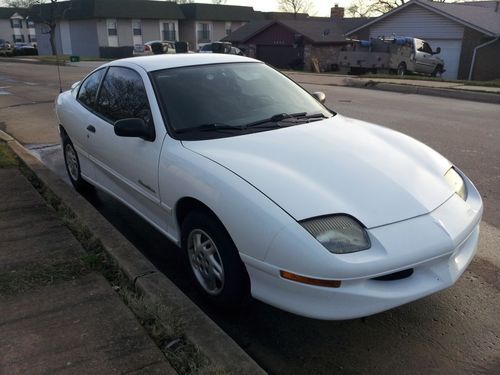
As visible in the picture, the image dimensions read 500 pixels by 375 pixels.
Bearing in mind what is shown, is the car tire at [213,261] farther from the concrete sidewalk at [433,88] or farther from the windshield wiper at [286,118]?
the concrete sidewalk at [433,88]

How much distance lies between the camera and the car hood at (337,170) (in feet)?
8.68

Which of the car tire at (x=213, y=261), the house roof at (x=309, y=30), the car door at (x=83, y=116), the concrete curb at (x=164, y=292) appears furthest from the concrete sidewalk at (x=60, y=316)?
the house roof at (x=309, y=30)

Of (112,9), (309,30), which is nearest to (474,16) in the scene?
(309,30)

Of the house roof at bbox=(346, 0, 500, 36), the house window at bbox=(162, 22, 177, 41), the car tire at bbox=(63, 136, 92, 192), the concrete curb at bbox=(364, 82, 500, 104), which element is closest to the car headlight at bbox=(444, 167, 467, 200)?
the car tire at bbox=(63, 136, 92, 192)

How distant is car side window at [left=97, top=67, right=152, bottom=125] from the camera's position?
152 inches

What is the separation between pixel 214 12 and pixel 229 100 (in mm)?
53445

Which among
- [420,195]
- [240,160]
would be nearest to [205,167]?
[240,160]

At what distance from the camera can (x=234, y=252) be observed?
2809 millimetres

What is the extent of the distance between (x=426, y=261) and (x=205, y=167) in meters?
1.39

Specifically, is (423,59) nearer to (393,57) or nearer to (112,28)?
(393,57)

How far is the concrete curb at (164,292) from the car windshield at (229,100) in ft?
3.38

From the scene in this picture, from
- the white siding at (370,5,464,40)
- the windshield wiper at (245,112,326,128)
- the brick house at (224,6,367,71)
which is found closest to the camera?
the windshield wiper at (245,112,326,128)

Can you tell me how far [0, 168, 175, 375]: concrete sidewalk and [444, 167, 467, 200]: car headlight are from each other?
211cm

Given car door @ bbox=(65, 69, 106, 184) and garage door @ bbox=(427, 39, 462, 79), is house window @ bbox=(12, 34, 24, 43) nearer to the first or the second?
garage door @ bbox=(427, 39, 462, 79)
